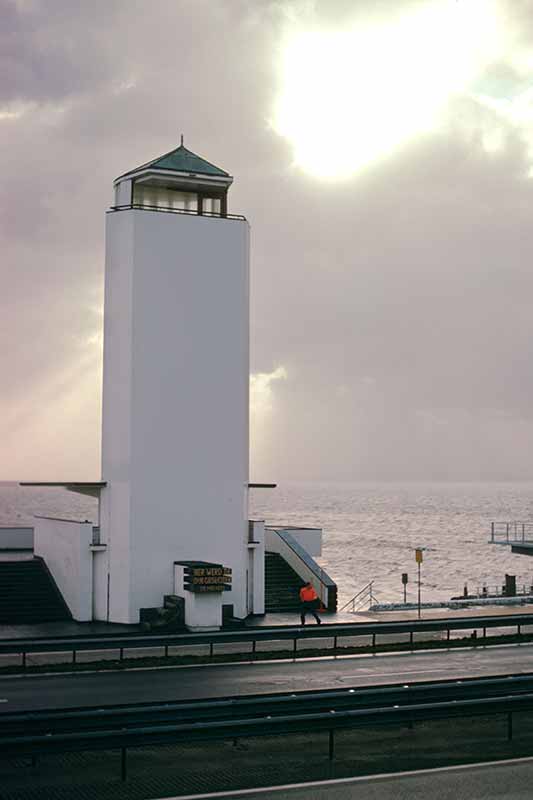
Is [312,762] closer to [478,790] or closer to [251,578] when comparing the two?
[478,790]

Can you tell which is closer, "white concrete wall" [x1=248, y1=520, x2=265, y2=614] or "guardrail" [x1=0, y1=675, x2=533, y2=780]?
"guardrail" [x1=0, y1=675, x2=533, y2=780]

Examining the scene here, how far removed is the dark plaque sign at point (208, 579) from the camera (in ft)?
102

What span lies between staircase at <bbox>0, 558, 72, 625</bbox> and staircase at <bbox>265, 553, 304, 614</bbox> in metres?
7.40

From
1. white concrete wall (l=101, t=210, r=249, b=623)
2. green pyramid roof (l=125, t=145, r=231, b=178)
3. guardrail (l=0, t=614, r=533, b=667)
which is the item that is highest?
green pyramid roof (l=125, t=145, r=231, b=178)

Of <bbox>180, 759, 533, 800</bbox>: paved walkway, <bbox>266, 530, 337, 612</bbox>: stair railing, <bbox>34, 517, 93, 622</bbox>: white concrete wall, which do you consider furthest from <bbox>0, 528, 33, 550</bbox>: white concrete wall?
<bbox>180, 759, 533, 800</bbox>: paved walkway

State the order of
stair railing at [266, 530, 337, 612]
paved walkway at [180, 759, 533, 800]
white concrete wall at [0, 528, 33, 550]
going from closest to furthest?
paved walkway at [180, 759, 533, 800]
stair railing at [266, 530, 337, 612]
white concrete wall at [0, 528, 33, 550]

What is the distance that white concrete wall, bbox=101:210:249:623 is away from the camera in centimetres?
3284

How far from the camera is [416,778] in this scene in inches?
522

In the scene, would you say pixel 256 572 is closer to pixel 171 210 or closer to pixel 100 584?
pixel 100 584

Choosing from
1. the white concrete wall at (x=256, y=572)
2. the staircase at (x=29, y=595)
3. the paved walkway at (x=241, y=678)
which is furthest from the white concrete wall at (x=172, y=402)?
the paved walkway at (x=241, y=678)

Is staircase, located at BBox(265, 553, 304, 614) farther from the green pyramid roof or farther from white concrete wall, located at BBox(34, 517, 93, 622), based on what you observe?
the green pyramid roof

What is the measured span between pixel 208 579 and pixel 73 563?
4967 mm

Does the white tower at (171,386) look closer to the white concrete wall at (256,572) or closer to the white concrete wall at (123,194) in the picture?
the white concrete wall at (123,194)

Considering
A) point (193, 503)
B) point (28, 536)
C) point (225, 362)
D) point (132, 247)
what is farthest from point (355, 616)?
point (28, 536)
